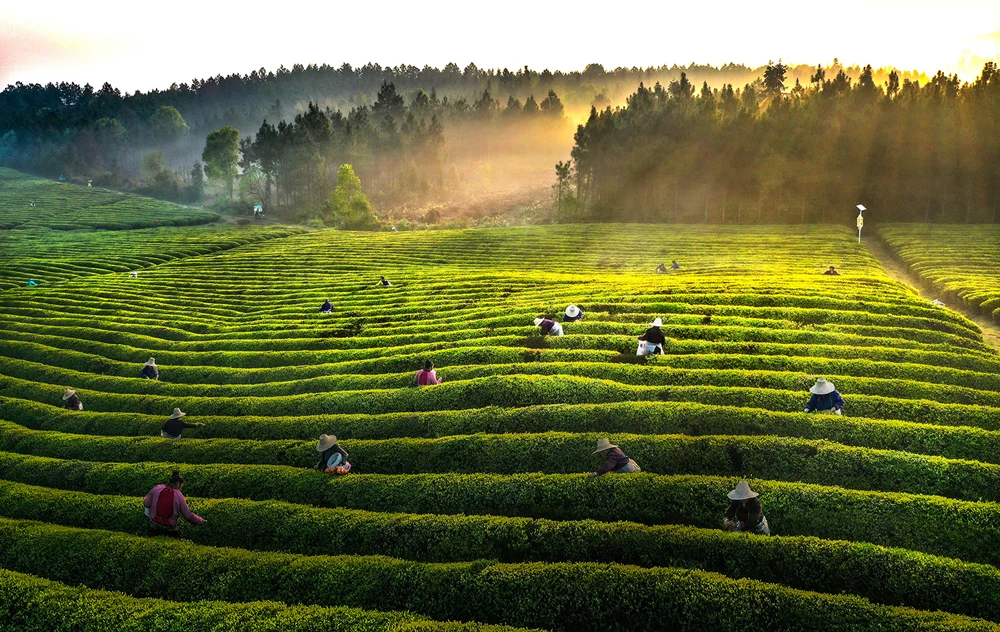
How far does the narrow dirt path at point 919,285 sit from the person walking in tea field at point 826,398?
14579 mm

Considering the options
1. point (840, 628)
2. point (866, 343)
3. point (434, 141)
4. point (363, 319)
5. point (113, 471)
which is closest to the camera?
point (840, 628)

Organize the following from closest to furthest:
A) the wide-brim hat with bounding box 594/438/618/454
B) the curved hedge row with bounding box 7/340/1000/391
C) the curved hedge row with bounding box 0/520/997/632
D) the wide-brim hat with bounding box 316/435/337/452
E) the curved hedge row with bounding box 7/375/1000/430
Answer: the curved hedge row with bounding box 0/520/997/632
the wide-brim hat with bounding box 594/438/618/454
the wide-brim hat with bounding box 316/435/337/452
the curved hedge row with bounding box 7/375/1000/430
the curved hedge row with bounding box 7/340/1000/391

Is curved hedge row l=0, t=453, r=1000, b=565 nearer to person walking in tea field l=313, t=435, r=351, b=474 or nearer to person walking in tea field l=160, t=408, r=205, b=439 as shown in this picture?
person walking in tea field l=313, t=435, r=351, b=474

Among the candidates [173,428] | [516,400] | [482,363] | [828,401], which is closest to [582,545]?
[516,400]

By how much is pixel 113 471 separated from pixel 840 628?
17481 millimetres

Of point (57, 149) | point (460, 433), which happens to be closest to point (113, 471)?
point (460, 433)

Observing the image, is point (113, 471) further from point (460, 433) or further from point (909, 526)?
point (909, 526)

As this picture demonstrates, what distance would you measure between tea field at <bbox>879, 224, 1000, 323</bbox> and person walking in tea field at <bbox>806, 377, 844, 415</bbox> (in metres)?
19.8

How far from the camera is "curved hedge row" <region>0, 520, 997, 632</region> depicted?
993cm

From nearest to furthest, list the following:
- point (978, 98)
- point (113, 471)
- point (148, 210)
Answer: point (113, 471)
point (978, 98)
point (148, 210)

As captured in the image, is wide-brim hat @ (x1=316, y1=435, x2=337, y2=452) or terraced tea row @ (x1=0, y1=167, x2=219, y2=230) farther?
terraced tea row @ (x1=0, y1=167, x2=219, y2=230)

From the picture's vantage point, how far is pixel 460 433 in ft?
59.2

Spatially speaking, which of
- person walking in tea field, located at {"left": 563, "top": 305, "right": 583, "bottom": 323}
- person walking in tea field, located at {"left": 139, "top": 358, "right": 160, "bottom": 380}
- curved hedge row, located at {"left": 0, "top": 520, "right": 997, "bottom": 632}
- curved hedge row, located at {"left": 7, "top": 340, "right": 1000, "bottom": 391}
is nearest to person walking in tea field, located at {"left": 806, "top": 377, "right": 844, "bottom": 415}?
curved hedge row, located at {"left": 7, "top": 340, "right": 1000, "bottom": 391}

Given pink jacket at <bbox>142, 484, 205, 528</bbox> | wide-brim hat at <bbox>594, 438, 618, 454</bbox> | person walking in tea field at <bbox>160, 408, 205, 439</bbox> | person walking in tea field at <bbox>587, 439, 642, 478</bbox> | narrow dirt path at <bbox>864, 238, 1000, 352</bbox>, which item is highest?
wide-brim hat at <bbox>594, 438, 618, 454</bbox>
